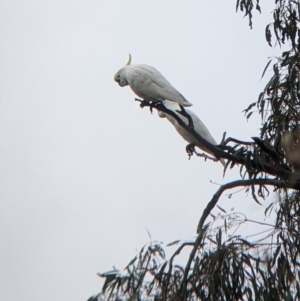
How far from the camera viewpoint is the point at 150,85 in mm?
4973

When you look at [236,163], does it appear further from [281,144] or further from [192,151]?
[192,151]

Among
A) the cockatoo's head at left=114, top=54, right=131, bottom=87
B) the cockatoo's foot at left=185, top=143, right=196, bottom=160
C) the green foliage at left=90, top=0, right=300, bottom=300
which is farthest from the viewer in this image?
the cockatoo's head at left=114, top=54, right=131, bottom=87

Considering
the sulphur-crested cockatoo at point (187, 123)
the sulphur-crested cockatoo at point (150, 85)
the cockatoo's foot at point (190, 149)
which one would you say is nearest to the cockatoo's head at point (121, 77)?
the sulphur-crested cockatoo at point (150, 85)

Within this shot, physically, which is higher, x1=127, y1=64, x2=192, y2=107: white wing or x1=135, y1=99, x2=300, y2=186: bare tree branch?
x1=127, y1=64, x2=192, y2=107: white wing

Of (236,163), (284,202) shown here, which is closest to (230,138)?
(236,163)

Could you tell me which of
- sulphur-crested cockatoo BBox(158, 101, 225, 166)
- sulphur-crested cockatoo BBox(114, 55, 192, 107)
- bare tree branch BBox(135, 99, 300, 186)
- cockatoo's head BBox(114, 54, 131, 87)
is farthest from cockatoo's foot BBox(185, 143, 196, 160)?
bare tree branch BBox(135, 99, 300, 186)

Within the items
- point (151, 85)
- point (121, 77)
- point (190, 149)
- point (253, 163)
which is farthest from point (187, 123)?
point (253, 163)

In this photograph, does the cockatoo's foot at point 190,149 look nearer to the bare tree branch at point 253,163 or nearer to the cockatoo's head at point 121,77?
the cockatoo's head at point 121,77

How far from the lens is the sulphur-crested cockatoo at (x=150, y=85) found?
489cm

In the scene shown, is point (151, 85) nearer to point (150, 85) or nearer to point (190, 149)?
point (150, 85)

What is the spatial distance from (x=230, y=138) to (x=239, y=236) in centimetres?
62

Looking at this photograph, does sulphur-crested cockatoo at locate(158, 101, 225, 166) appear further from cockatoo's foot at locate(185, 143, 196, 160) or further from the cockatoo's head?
the cockatoo's head

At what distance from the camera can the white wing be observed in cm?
489

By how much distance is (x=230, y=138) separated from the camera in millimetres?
3760
